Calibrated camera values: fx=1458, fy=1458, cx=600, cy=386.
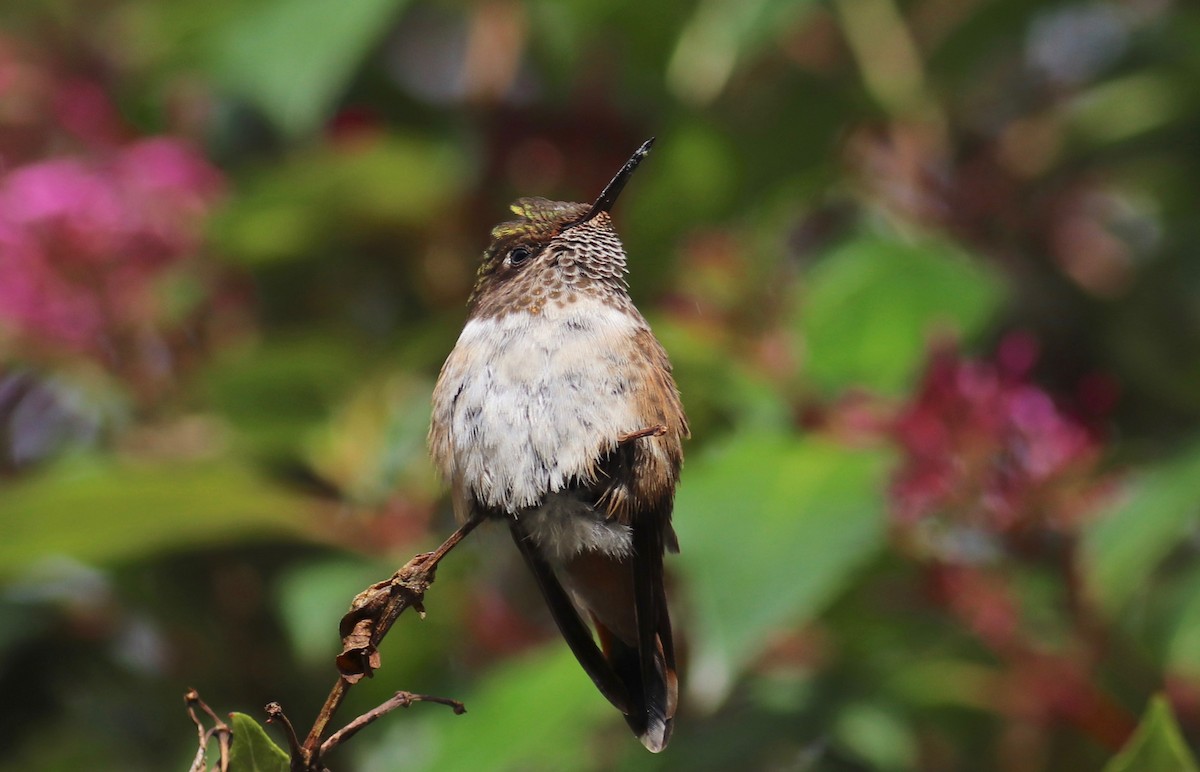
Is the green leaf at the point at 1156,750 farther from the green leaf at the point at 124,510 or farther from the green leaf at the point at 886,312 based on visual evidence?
the green leaf at the point at 124,510

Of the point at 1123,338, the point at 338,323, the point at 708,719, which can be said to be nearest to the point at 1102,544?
the point at 708,719

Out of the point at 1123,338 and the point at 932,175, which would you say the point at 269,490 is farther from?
the point at 1123,338

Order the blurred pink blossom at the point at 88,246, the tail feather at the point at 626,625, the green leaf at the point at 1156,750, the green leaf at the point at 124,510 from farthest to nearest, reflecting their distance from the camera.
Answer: the blurred pink blossom at the point at 88,246
the green leaf at the point at 124,510
the green leaf at the point at 1156,750
the tail feather at the point at 626,625

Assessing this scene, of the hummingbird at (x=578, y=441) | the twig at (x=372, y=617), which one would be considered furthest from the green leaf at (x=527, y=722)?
the twig at (x=372, y=617)

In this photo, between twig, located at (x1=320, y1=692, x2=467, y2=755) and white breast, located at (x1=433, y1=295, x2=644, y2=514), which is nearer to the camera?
twig, located at (x1=320, y1=692, x2=467, y2=755)

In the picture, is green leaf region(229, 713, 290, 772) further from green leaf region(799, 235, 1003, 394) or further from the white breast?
green leaf region(799, 235, 1003, 394)

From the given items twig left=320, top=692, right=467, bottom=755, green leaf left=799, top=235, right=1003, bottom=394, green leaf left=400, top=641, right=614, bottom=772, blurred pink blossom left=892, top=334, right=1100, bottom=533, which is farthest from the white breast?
green leaf left=799, top=235, right=1003, bottom=394
